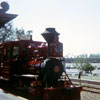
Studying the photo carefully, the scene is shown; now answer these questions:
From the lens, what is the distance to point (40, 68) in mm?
9156

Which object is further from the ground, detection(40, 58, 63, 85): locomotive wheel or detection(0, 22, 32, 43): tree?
detection(0, 22, 32, 43): tree

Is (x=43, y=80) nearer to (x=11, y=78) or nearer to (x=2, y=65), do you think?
(x=11, y=78)

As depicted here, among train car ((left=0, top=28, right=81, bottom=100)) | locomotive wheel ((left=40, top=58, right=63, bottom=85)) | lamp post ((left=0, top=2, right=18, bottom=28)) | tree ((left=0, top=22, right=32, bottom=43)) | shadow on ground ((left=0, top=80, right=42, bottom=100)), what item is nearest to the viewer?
lamp post ((left=0, top=2, right=18, bottom=28))

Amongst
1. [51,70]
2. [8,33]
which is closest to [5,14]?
[51,70]

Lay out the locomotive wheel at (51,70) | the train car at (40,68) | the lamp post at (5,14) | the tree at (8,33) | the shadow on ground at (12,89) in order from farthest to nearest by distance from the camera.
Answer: the tree at (8,33) < the shadow on ground at (12,89) < the locomotive wheel at (51,70) < the train car at (40,68) < the lamp post at (5,14)

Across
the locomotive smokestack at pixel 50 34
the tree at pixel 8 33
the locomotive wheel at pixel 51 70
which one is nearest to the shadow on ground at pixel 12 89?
the locomotive wheel at pixel 51 70

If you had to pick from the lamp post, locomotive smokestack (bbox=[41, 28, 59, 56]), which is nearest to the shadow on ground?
locomotive smokestack (bbox=[41, 28, 59, 56])

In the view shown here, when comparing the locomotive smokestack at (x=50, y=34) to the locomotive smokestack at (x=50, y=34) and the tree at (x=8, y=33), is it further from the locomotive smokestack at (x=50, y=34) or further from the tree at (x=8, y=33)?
the tree at (x=8, y=33)

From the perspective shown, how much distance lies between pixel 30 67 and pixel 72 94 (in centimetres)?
272

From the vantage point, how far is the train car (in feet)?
27.8

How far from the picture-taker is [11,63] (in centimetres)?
1084

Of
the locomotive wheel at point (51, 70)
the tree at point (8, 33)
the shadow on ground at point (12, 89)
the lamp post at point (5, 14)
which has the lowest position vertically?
the shadow on ground at point (12, 89)

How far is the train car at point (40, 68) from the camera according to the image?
27.8ft

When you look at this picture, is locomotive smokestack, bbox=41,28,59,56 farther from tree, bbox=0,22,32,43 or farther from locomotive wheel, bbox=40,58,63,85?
tree, bbox=0,22,32,43
